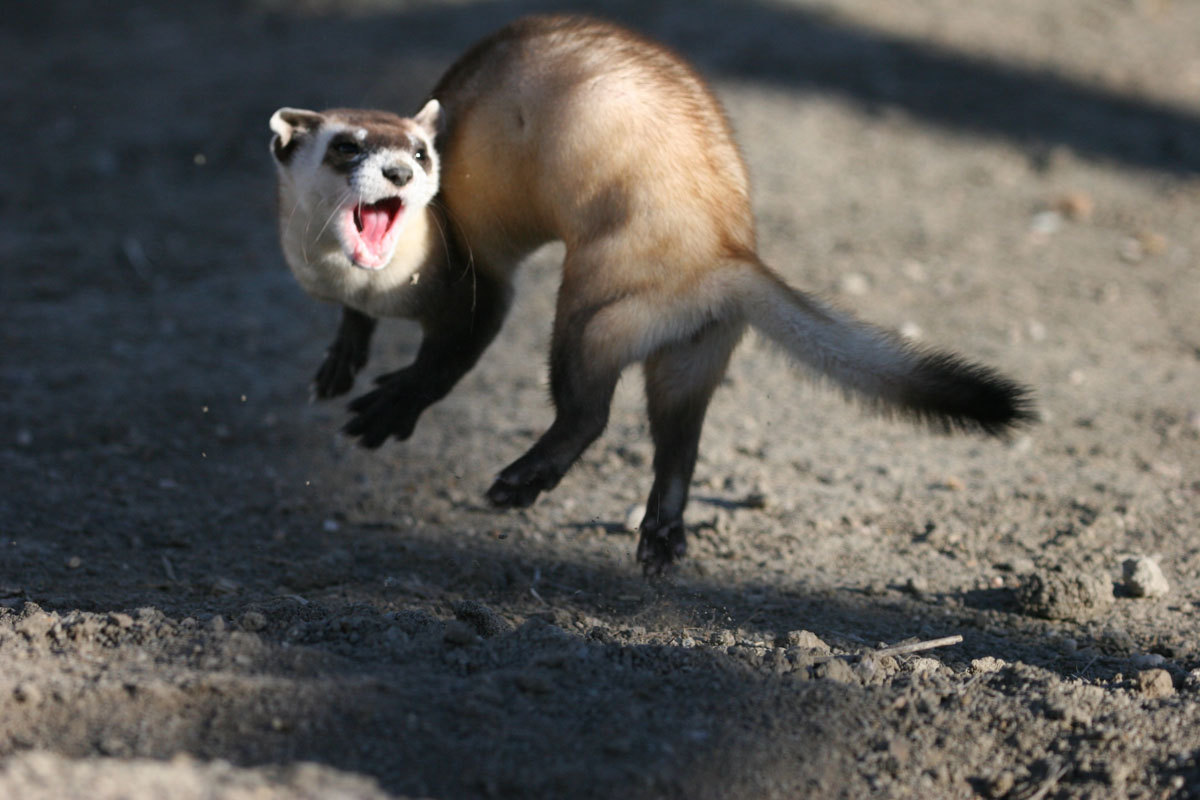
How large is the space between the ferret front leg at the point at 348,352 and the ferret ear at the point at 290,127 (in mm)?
733

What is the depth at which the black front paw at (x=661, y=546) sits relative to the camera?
4531 mm

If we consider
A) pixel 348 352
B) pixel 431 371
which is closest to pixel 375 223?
pixel 431 371

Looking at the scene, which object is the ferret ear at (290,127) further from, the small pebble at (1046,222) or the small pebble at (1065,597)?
the small pebble at (1046,222)

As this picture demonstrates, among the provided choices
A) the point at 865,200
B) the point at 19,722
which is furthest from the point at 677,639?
the point at 865,200

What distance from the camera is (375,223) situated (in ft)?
14.6

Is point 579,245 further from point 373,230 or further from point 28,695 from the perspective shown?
point 28,695

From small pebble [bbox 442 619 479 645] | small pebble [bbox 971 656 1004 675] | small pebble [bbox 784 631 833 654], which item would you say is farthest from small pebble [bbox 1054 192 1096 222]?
small pebble [bbox 442 619 479 645]

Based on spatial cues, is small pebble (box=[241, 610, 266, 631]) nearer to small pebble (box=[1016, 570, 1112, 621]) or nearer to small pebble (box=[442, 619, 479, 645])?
small pebble (box=[442, 619, 479, 645])

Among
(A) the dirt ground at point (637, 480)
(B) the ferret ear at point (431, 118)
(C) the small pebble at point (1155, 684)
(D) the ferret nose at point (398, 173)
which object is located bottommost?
(A) the dirt ground at point (637, 480)

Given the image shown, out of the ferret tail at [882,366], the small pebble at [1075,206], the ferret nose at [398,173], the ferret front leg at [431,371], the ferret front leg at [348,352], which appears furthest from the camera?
the small pebble at [1075,206]

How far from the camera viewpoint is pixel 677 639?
3.98 metres

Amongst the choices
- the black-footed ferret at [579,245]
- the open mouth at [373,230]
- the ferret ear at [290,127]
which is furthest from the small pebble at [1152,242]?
the ferret ear at [290,127]

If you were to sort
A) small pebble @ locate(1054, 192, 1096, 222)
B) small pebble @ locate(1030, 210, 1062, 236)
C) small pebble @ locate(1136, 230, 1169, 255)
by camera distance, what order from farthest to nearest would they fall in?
small pebble @ locate(1054, 192, 1096, 222) < small pebble @ locate(1030, 210, 1062, 236) < small pebble @ locate(1136, 230, 1169, 255)

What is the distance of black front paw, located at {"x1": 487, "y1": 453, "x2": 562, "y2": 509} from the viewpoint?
161 inches
